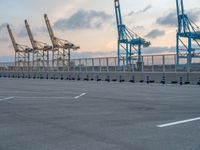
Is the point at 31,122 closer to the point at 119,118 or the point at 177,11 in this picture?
the point at 119,118

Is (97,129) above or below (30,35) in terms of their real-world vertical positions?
below

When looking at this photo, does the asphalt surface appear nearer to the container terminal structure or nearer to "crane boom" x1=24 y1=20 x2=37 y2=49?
the container terminal structure

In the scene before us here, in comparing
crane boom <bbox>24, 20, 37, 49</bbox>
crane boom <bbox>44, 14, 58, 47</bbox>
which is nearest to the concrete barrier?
crane boom <bbox>44, 14, 58, 47</bbox>

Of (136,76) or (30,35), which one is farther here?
(30,35)

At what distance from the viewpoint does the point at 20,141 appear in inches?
271

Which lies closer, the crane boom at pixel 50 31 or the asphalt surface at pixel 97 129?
the asphalt surface at pixel 97 129

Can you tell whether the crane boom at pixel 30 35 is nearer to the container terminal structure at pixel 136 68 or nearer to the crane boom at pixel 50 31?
the crane boom at pixel 50 31

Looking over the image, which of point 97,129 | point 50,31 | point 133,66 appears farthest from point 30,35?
point 97,129

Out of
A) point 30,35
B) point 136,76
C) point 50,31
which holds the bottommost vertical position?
point 136,76

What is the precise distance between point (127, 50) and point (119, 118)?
75.4 meters

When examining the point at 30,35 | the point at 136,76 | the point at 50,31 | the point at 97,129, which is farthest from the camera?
the point at 30,35

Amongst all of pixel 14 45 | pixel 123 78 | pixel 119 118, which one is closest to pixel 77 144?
pixel 119 118

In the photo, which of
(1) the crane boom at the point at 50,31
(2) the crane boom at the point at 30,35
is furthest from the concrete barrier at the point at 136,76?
(2) the crane boom at the point at 30,35

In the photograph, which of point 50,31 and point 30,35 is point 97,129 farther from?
point 30,35
